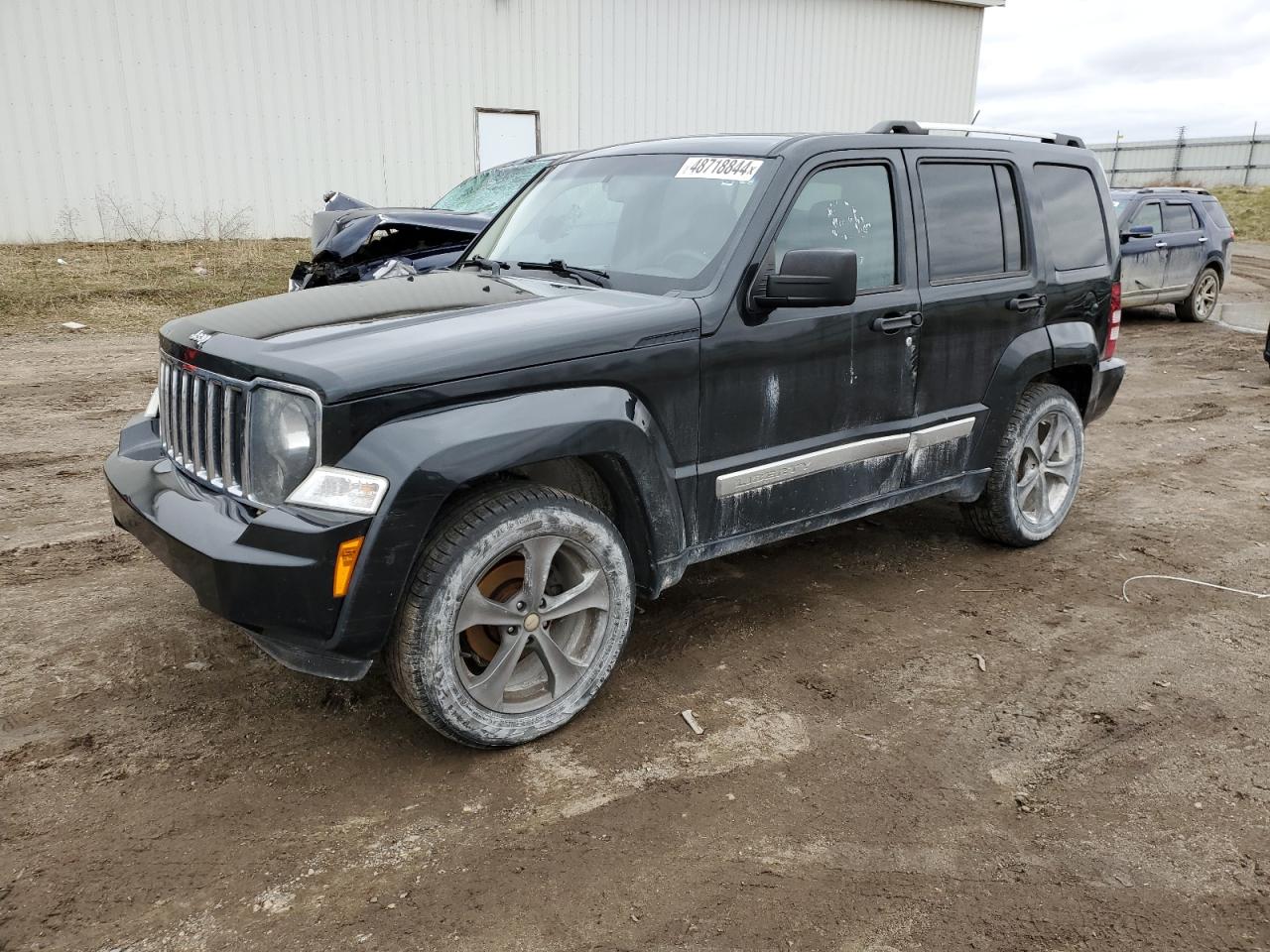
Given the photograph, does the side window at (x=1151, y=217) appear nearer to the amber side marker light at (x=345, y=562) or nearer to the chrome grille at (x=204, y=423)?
the chrome grille at (x=204, y=423)

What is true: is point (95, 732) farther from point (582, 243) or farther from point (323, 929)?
point (582, 243)

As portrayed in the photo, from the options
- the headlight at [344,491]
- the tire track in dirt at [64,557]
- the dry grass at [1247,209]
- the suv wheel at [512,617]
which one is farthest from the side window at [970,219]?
the dry grass at [1247,209]

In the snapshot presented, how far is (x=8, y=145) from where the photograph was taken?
14.6 m

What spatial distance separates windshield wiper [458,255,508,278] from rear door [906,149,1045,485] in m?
1.82

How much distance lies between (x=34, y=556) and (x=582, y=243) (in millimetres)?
3034

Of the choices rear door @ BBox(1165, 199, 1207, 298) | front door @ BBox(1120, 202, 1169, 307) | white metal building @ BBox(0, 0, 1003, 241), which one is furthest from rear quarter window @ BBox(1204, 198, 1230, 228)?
white metal building @ BBox(0, 0, 1003, 241)

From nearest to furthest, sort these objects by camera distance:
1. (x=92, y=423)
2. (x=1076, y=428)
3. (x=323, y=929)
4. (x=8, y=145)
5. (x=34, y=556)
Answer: (x=323, y=929), (x=34, y=556), (x=1076, y=428), (x=92, y=423), (x=8, y=145)

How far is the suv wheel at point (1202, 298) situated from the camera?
13.9m

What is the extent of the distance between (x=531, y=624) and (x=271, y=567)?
86cm

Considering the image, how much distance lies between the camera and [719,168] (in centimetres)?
396

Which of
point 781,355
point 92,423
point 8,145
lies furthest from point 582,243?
point 8,145

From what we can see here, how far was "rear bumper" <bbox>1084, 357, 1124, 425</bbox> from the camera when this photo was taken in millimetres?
5332

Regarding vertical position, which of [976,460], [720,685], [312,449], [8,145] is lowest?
[720,685]

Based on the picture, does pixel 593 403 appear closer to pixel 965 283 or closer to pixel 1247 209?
pixel 965 283
